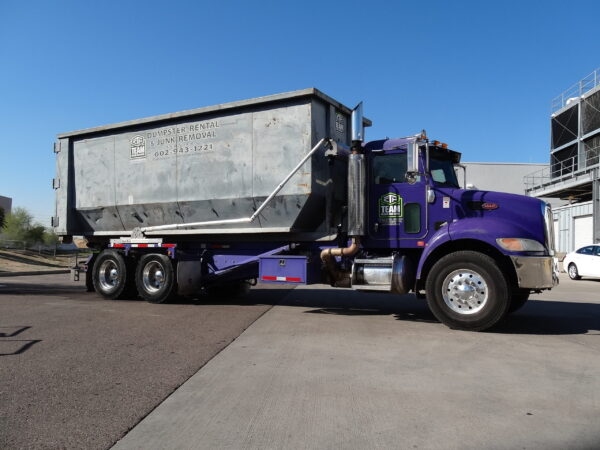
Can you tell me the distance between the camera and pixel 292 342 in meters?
6.46

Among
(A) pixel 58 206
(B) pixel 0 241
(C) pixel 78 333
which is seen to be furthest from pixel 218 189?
(B) pixel 0 241

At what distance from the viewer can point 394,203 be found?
834 cm

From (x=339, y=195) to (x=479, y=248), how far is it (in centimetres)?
276

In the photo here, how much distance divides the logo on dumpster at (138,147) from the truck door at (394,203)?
17.4 feet

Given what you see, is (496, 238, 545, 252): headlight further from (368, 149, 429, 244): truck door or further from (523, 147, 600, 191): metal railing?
(523, 147, 600, 191): metal railing

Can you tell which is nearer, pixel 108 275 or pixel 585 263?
pixel 108 275

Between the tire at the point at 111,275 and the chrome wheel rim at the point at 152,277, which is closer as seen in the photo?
the chrome wheel rim at the point at 152,277

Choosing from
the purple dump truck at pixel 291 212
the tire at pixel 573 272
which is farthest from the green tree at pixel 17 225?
the tire at pixel 573 272

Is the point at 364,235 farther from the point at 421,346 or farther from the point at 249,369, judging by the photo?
the point at 249,369

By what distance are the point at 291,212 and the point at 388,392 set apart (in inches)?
197

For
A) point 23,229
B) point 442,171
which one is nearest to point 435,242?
point 442,171

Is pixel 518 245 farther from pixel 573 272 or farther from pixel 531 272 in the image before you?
pixel 573 272

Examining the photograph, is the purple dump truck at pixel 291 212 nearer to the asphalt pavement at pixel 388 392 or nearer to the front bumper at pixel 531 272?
the front bumper at pixel 531 272

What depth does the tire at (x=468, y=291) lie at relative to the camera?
22.8ft
